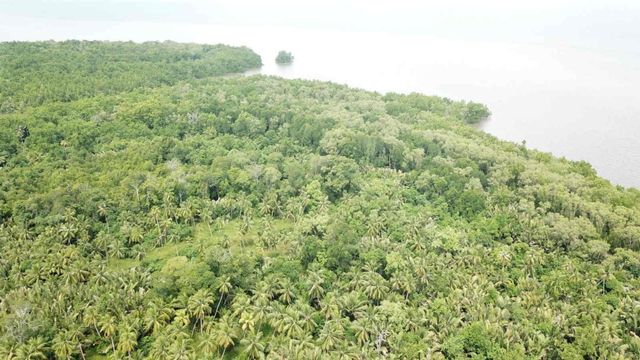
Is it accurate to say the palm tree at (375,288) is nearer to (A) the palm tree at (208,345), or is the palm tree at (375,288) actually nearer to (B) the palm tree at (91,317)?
(A) the palm tree at (208,345)

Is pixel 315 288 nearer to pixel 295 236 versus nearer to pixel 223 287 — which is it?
pixel 223 287

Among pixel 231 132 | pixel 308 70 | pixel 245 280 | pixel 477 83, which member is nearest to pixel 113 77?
pixel 231 132

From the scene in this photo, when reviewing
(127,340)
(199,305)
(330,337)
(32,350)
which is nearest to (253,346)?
(330,337)

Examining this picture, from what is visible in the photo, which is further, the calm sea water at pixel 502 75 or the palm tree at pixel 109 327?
the calm sea water at pixel 502 75

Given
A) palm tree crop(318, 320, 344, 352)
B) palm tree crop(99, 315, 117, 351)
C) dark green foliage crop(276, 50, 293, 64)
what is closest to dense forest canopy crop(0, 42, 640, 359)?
palm tree crop(318, 320, 344, 352)

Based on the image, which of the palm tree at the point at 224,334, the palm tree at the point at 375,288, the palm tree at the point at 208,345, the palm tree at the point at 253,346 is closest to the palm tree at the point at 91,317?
the palm tree at the point at 208,345
